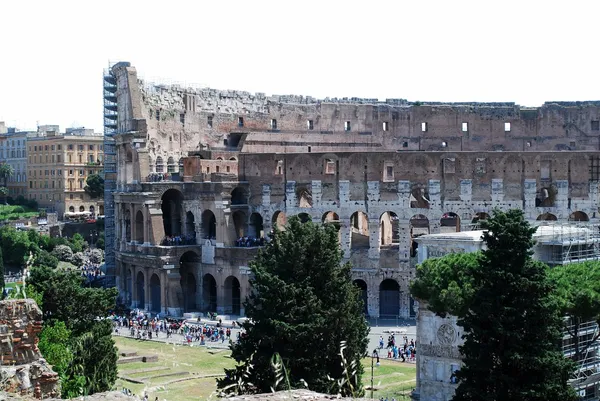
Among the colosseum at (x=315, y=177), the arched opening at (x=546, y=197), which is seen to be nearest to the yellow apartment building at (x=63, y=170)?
the colosseum at (x=315, y=177)

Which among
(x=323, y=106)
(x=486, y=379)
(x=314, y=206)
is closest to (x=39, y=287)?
(x=486, y=379)

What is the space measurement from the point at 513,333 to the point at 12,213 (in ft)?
238

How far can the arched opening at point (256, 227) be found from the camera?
58156mm

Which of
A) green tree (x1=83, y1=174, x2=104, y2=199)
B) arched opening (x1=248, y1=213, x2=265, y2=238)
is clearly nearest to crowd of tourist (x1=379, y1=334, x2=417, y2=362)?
arched opening (x1=248, y1=213, x2=265, y2=238)

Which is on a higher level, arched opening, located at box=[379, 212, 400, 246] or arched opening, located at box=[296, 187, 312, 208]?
arched opening, located at box=[296, 187, 312, 208]

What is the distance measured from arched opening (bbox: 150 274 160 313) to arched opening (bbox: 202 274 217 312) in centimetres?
286

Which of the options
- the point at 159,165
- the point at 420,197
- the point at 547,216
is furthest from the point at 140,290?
the point at 547,216

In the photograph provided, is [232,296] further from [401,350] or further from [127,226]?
[401,350]

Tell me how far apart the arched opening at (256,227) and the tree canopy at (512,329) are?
31.7 meters

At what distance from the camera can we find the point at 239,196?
5838 cm

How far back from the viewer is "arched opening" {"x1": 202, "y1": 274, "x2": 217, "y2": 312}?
57.9m

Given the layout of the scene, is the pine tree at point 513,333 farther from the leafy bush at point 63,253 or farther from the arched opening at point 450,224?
the leafy bush at point 63,253

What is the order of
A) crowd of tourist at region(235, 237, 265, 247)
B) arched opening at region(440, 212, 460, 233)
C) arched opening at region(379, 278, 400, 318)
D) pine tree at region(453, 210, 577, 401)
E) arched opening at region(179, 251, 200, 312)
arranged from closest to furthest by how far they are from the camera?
pine tree at region(453, 210, 577, 401), arched opening at region(379, 278, 400, 318), arched opening at region(440, 212, 460, 233), crowd of tourist at region(235, 237, 265, 247), arched opening at region(179, 251, 200, 312)

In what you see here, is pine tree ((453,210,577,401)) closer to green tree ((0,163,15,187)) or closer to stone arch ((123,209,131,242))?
stone arch ((123,209,131,242))
